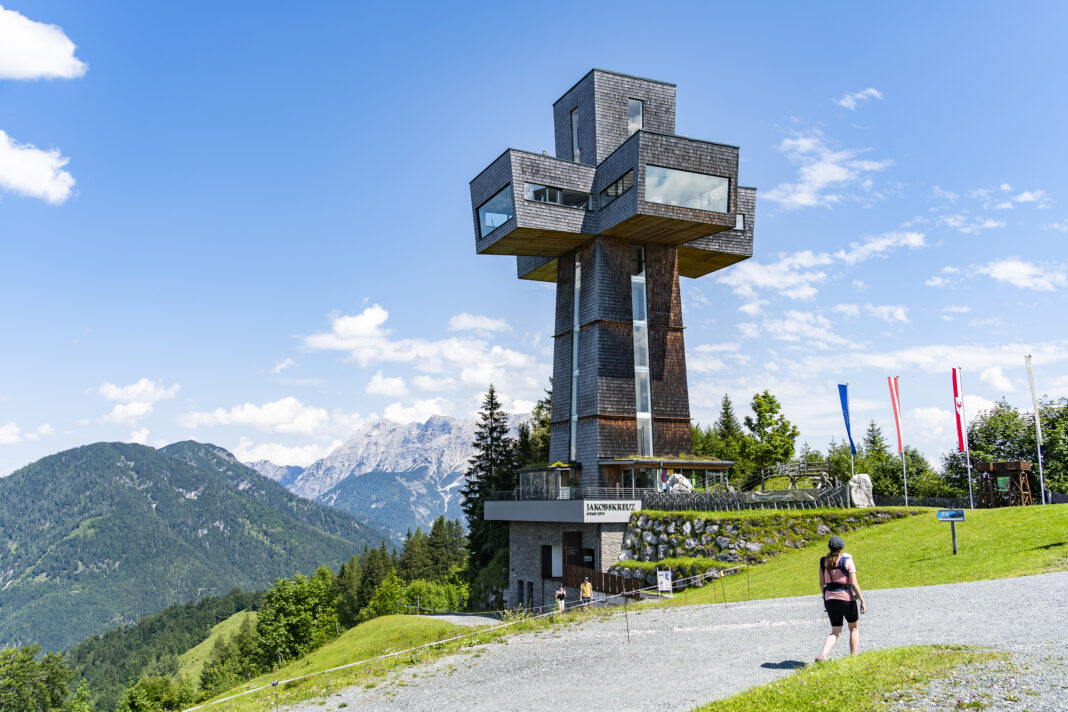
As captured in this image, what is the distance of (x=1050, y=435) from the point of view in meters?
48.0

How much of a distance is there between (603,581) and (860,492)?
12.0 metres

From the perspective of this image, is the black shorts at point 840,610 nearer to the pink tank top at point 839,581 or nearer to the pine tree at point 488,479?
the pink tank top at point 839,581

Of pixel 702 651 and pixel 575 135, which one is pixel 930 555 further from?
pixel 575 135

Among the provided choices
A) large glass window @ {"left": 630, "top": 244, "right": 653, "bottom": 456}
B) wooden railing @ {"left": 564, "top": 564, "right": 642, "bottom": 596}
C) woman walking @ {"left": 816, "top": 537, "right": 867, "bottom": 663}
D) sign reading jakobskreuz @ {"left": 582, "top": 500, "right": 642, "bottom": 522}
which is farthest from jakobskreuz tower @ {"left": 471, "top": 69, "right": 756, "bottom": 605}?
woman walking @ {"left": 816, "top": 537, "right": 867, "bottom": 663}

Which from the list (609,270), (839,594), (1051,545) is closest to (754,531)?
(1051,545)

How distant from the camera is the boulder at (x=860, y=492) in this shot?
32.3 meters

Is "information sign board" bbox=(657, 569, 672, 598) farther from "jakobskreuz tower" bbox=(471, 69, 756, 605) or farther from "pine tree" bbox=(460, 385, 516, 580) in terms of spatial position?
"pine tree" bbox=(460, 385, 516, 580)

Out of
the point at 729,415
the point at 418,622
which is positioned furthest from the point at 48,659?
the point at 729,415

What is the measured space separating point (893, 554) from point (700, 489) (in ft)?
59.9

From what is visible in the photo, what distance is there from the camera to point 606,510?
37.0m

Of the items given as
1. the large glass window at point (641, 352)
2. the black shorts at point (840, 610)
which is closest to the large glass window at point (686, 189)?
the large glass window at point (641, 352)

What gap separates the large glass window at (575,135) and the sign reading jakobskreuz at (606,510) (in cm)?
2217

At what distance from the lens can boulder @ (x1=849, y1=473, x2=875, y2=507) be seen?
32347 millimetres

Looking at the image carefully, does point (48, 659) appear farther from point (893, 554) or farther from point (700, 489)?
point (893, 554)
